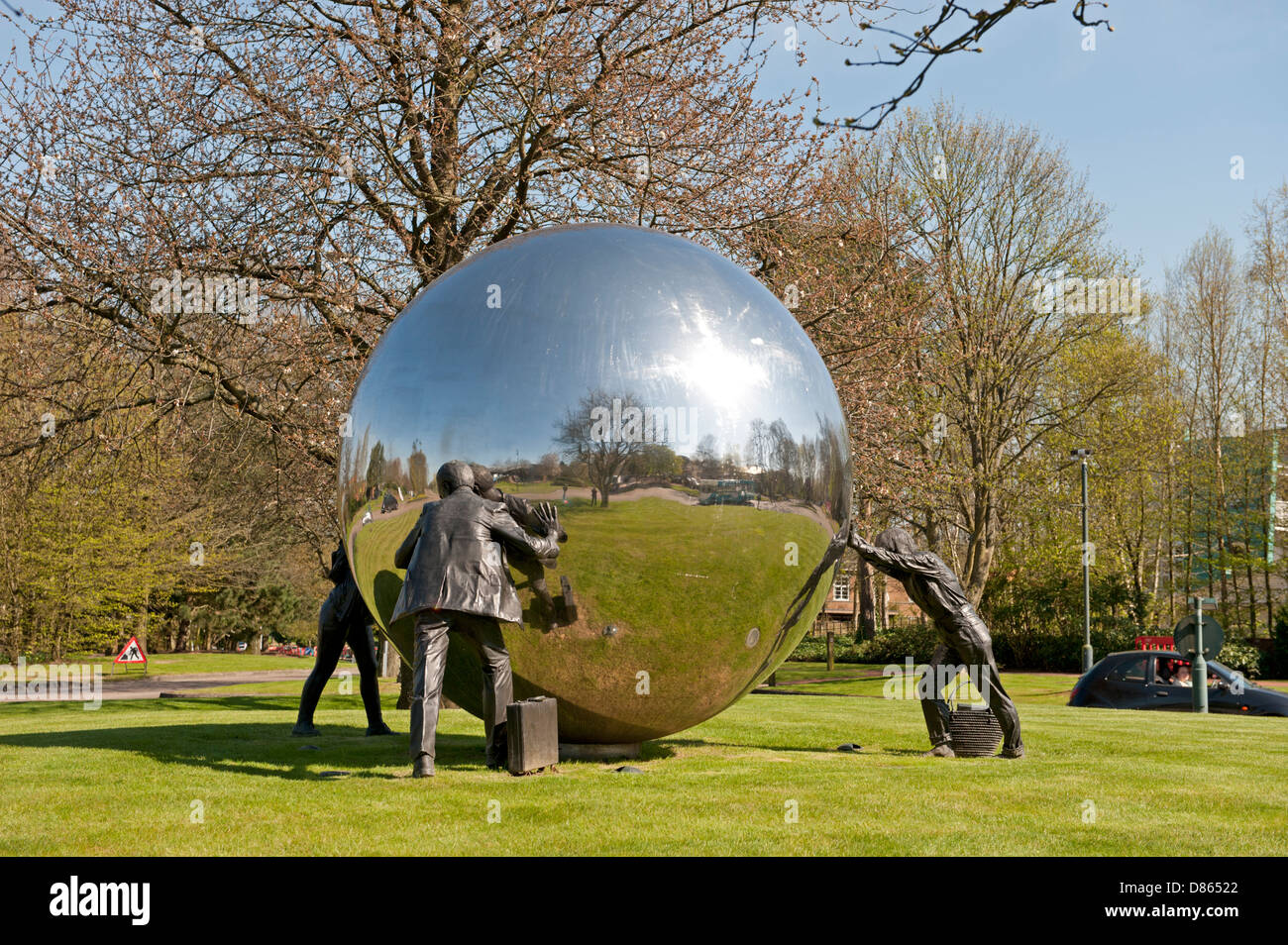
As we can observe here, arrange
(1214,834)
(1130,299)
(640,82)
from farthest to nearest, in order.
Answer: (1130,299) < (640,82) < (1214,834)

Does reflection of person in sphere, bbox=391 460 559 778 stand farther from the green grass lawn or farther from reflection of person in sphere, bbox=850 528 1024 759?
reflection of person in sphere, bbox=850 528 1024 759

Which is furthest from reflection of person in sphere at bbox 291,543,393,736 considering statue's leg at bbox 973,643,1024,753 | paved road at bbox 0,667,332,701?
paved road at bbox 0,667,332,701

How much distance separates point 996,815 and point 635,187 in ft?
35.9

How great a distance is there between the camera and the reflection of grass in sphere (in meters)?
7.06

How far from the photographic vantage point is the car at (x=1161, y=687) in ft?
63.5

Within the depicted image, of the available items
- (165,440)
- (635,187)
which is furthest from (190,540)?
(635,187)

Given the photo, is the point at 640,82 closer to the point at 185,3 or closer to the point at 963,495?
the point at 185,3

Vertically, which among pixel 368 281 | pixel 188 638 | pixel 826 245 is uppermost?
pixel 826 245

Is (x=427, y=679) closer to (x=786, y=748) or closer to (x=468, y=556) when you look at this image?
(x=468, y=556)

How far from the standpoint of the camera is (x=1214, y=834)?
613 cm

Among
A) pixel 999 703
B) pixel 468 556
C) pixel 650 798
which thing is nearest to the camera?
pixel 650 798

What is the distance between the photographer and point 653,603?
7168mm

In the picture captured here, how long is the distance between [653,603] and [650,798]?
125 cm

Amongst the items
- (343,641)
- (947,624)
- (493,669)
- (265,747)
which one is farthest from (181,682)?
(947,624)
